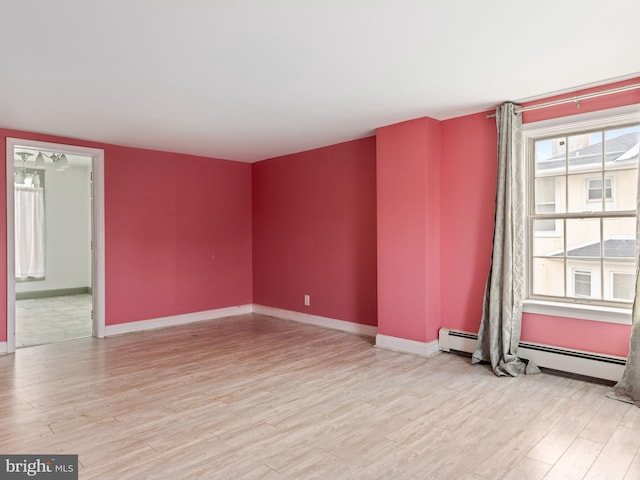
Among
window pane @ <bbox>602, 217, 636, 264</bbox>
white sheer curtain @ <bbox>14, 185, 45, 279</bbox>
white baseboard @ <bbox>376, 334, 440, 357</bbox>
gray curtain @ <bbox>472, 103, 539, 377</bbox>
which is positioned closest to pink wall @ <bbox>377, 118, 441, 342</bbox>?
white baseboard @ <bbox>376, 334, 440, 357</bbox>

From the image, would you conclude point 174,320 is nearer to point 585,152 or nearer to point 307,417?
point 307,417

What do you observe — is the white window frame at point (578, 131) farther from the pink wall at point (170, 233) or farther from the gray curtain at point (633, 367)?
the pink wall at point (170, 233)

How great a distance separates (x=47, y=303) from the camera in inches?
299

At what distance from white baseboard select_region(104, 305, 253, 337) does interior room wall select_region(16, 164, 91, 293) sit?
406cm

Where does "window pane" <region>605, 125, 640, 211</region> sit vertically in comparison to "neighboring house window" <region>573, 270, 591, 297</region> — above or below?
above

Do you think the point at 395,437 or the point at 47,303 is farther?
the point at 47,303

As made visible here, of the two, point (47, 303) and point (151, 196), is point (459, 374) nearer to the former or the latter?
point (151, 196)

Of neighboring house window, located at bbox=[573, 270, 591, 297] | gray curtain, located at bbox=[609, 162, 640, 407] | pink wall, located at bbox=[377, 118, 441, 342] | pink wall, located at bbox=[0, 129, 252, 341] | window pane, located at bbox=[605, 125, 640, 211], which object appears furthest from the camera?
pink wall, located at bbox=[0, 129, 252, 341]

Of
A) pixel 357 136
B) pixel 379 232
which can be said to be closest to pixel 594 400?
pixel 379 232

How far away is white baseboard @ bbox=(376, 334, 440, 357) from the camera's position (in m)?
4.25

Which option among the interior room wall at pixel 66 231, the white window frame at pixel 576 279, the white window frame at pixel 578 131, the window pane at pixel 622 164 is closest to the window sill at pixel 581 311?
the white window frame at pixel 578 131

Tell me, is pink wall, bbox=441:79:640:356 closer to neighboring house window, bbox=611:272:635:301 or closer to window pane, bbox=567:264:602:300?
window pane, bbox=567:264:602:300

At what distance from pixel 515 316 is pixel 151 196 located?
4576 millimetres

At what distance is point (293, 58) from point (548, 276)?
9.56ft
